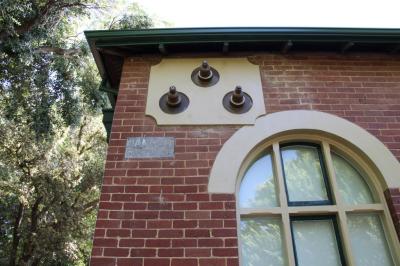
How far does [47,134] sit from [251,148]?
7124mm

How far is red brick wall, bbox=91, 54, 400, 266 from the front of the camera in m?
3.42

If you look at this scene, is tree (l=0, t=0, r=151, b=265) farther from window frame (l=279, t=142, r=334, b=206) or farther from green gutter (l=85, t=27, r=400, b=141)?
window frame (l=279, t=142, r=334, b=206)

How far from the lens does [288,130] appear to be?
13.6ft

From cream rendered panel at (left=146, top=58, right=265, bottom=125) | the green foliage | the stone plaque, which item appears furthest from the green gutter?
the green foliage

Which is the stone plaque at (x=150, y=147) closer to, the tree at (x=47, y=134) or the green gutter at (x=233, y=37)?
the green gutter at (x=233, y=37)

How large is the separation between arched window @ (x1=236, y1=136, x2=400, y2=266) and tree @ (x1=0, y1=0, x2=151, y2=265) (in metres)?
6.85

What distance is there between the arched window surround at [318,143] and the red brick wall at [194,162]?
110mm

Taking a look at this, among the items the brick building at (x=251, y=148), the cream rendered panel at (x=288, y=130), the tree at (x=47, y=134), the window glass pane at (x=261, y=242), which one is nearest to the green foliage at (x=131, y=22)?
the tree at (x=47, y=134)

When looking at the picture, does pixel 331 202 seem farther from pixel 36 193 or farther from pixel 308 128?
pixel 36 193

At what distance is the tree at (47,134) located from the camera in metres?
9.07

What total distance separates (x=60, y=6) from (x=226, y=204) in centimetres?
836

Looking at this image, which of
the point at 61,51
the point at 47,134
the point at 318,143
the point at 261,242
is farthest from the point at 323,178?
the point at 61,51

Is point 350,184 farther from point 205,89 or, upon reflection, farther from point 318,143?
point 205,89

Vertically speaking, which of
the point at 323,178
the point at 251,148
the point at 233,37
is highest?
the point at 233,37
